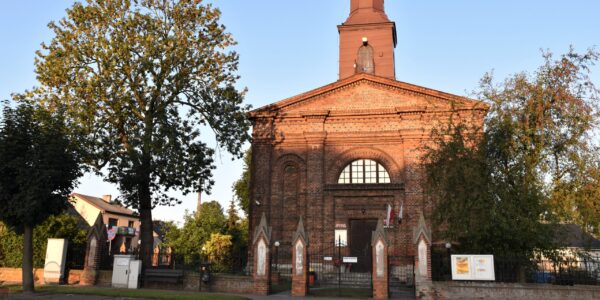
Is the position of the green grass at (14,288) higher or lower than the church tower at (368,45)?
lower

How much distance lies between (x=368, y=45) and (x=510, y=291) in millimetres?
20255

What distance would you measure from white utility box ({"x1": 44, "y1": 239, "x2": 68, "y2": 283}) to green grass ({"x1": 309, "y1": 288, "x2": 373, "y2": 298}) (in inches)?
418

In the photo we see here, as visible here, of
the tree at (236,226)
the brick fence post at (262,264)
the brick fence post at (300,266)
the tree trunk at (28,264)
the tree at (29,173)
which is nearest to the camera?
the tree trunk at (28,264)

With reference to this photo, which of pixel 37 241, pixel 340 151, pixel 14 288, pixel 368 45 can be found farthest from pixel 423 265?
pixel 368 45

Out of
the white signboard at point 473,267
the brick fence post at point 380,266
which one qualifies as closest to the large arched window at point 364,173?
the brick fence post at point 380,266

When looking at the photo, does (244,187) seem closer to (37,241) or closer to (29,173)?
(37,241)

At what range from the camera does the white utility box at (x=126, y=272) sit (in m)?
18.8

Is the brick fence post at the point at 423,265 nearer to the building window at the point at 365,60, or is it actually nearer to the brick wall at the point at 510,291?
the brick wall at the point at 510,291

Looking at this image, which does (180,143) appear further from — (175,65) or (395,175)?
(395,175)

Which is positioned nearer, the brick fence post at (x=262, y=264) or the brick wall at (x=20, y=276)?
the brick fence post at (x=262, y=264)

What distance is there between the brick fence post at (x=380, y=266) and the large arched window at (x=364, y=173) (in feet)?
29.0

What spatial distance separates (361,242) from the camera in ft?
82.1

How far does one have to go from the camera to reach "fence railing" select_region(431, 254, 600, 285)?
1705cm

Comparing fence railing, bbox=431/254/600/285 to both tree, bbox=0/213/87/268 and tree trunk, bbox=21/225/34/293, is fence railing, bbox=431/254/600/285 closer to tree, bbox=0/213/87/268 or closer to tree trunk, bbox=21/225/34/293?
tree trunk, bbox=21/225/34/293
